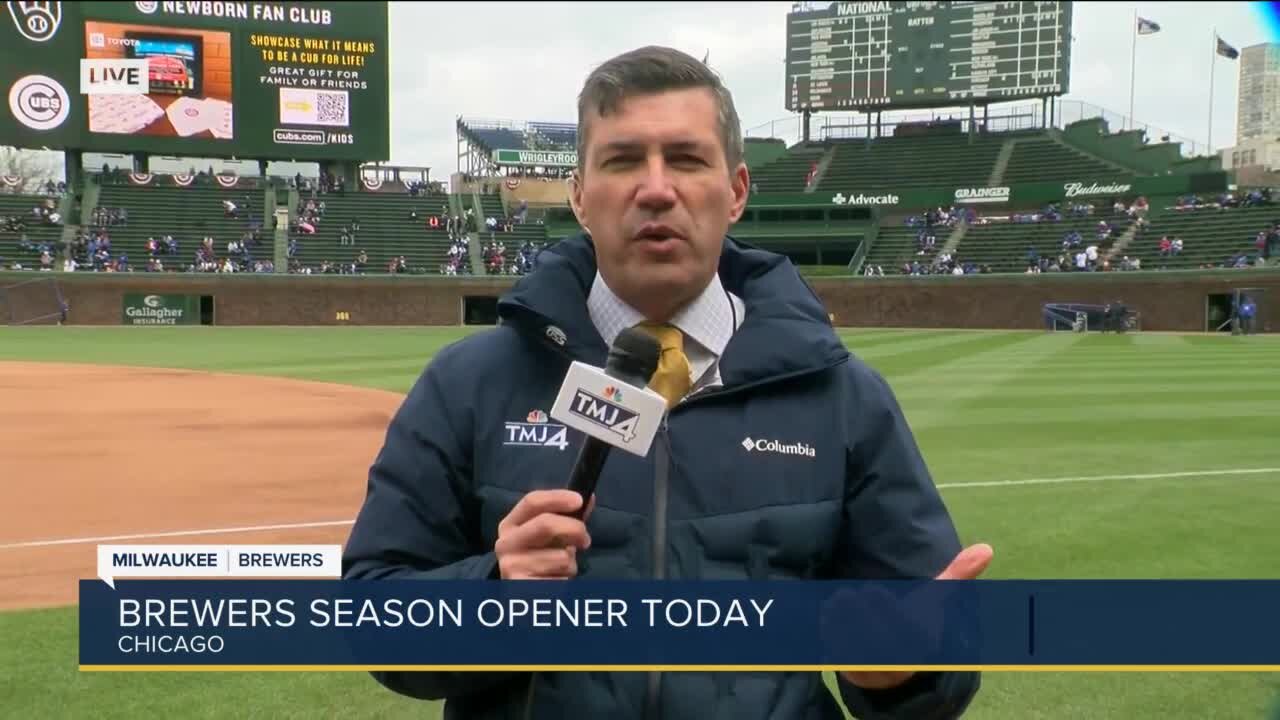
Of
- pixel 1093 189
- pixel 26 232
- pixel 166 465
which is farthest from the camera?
pixel 1093 189

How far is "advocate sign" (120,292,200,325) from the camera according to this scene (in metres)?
45.9

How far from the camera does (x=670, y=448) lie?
2.27m

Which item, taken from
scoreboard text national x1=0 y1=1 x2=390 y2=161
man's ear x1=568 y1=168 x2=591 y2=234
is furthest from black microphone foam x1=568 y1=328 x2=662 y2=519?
scoreboard text national x1=0 y1=1 x2=390 y2=161

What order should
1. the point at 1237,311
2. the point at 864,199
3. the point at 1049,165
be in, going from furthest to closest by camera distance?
the point at 1049,165 < the point at 864,199 < the point at 1237,311

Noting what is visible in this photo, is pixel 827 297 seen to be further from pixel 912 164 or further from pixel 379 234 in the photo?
pixel 379 234

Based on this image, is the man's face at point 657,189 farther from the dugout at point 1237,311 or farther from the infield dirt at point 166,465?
the dugout at point 1237,311

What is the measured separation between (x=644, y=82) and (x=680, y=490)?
3.04 feet

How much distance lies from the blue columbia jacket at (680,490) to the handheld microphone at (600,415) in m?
0.25

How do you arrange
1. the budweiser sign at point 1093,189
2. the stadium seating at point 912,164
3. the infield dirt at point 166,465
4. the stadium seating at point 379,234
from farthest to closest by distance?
the stadium seating at point 912,164, the stadium seating at point 379,234, the budweiser sign at point 1093,189, the infield dirt at point 166,465

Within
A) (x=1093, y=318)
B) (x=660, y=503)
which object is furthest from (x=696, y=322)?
(x=1093, y=318)

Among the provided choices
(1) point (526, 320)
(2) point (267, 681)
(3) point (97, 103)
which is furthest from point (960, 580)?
(3) point (97, 103)

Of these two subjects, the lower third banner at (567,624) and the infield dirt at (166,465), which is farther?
the infield dirt at (166,465)

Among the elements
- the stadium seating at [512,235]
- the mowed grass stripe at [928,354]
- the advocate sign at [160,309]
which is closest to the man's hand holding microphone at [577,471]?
the mowed grass stripe at [928,354]

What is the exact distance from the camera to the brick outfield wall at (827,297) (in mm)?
42062
